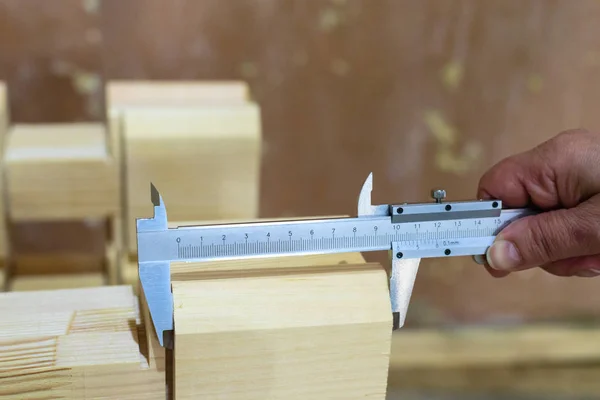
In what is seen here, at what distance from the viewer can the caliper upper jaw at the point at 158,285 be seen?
52 cm

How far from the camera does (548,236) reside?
2.14 ft

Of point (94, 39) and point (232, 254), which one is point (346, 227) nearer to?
point (232, 254)

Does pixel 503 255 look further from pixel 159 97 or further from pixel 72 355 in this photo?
pixel 159 97

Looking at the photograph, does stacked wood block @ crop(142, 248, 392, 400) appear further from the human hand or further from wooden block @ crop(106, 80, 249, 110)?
wooden block @ crop(106, 80, 249, 110)

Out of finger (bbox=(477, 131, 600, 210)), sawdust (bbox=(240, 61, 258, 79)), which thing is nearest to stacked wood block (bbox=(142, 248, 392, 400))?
finger (bbox=(477, 131, 600, 210))

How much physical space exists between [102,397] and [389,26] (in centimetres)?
98

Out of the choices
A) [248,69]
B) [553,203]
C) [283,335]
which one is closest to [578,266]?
[553,203]

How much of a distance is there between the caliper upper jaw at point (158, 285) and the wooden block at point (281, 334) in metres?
0.01

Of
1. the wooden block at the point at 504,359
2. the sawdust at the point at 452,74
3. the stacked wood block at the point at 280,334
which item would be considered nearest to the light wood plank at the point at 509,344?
the wooden block at the point at 504,359

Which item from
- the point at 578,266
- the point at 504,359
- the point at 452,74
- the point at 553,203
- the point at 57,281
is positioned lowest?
the point at 504,359

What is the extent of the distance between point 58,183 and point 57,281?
234 mm

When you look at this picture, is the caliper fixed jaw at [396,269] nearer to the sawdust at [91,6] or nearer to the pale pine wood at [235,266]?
the pale pine wood at [235,266]

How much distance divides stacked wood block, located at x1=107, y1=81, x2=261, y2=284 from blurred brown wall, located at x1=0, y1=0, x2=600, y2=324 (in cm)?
32

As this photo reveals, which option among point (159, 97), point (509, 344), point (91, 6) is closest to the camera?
point (159, 97)
